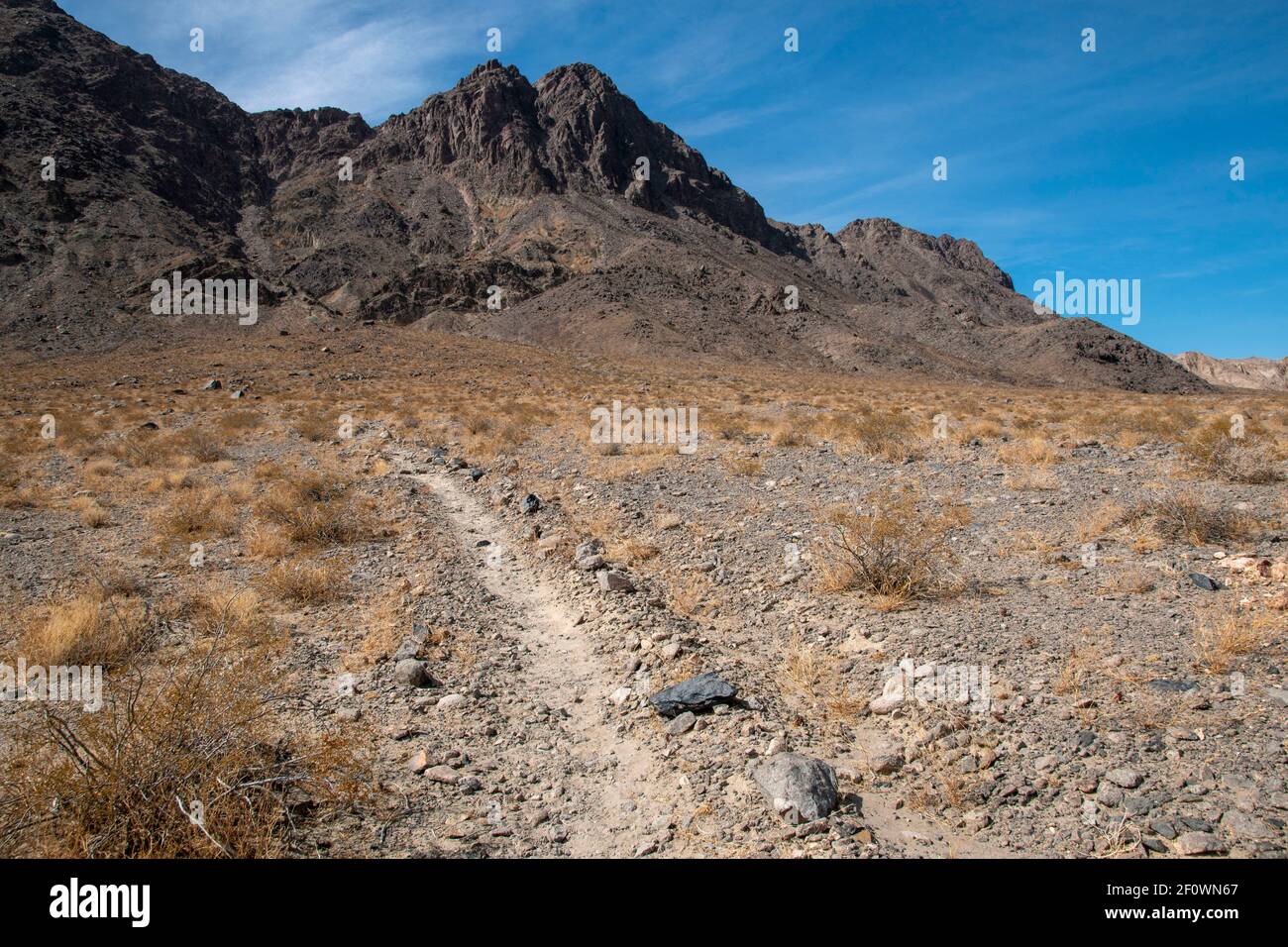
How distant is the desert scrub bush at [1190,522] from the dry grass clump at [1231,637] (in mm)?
2336

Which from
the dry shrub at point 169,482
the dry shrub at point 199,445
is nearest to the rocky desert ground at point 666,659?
the dry shrub at point 169,482

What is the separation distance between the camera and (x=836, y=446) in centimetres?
1490

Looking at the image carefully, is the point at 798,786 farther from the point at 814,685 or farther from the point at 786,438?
the point at 786,438

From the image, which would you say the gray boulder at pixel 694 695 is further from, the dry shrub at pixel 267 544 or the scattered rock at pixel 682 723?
the dry shrub at pixel 267 544

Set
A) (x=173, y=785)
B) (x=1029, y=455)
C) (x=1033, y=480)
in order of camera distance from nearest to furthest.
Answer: (x=173, y=785) < (x=1033, y=480) < (x=1029, y=455)

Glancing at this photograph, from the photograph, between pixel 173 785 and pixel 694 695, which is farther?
pixel 694 695

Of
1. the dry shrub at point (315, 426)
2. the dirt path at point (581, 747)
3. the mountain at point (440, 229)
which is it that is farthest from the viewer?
the mountain at point (440, 229)

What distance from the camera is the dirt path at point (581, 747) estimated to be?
3.64m

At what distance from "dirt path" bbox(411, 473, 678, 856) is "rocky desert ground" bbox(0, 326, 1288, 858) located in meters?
0.02

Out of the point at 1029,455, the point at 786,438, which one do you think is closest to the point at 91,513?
the point at 786,438

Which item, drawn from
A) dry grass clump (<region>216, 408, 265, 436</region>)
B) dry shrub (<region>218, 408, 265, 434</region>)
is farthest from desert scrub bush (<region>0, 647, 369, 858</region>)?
dry shrub (<region>218, 408, 265, 434</region>)

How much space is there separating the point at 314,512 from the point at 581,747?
7.00 m

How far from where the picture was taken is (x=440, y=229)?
98438 millimetres

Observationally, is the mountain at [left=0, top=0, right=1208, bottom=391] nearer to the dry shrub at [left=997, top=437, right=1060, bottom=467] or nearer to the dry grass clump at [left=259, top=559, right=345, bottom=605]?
the dry shrub at [left=997, top=437, right=1060, bottom=467]
